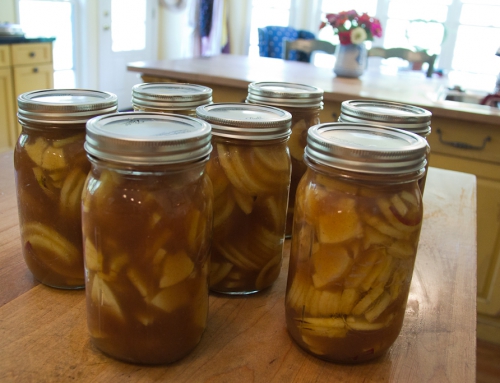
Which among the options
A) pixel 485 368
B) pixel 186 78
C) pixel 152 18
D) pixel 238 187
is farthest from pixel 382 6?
pixel 238 187

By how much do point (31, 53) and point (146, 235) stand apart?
112 inches

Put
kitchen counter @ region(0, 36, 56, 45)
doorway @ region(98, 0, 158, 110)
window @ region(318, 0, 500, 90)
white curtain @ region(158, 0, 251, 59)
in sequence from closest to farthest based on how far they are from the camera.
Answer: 1. kitchen counter @ region(0, 36, 56, 45)
2. window @ region(318, 0, 500, 90)
3. doorway @ region(98, 0, 158, 110)
4. white curtain @ region(158, 0, 251, 59)

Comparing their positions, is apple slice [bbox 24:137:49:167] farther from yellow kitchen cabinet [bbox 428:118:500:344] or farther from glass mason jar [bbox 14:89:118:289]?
yellow kitchen cabinet [bbox 428:118:500:344]

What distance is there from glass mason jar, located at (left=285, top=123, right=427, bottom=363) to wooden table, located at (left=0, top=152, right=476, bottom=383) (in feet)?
0.10

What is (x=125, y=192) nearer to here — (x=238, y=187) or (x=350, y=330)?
(x=238, y=187)

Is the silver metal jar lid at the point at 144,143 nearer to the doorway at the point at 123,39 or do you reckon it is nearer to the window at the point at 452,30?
the doorway at the point at 123,39

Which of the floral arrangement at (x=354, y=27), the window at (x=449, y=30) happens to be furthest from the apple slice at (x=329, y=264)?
the window at (x=449, y=30)

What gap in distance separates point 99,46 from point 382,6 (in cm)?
264

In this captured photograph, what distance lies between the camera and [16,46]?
271cm

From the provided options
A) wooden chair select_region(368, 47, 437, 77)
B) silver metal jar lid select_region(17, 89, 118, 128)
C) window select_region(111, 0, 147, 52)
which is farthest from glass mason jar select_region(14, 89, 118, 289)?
window select_region(111, 0, 147, 52)

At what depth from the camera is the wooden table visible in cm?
45

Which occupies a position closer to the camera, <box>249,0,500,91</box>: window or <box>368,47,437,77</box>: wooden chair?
<box>368,47,437,77</box>: wooden chair

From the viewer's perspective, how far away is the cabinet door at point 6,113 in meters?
2.72

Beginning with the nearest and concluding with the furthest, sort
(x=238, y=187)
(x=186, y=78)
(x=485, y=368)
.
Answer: (x=238, y=187) → (x=485, y=368) → (x=186, y=78)
